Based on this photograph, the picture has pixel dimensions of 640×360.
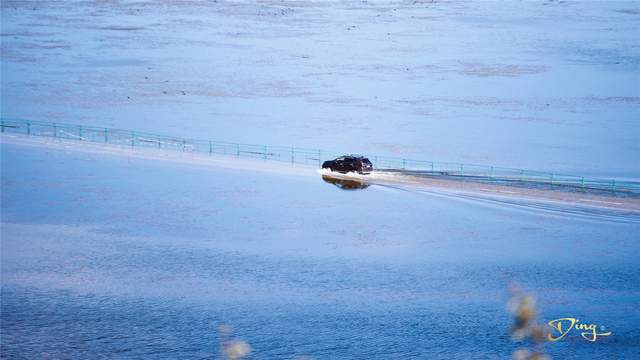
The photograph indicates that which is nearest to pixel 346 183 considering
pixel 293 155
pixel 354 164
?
pixel 354 164

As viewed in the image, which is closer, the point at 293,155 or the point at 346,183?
the point at 346,183

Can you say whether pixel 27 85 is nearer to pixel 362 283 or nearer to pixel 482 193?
pixel 482 193

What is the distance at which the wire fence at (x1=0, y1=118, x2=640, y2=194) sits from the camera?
3950 centimetres

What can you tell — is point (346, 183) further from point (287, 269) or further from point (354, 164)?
point (287, 269)

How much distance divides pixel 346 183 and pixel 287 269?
13315mm

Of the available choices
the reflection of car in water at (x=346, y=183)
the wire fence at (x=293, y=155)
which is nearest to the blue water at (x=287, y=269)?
the reflection of car in water at (x=346, y=183)

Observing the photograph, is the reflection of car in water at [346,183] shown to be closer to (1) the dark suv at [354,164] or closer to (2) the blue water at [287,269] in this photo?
(1) the dark suv at [354,164]

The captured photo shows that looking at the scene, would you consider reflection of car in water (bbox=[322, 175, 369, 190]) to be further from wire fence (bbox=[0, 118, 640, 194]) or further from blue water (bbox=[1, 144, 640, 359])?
wire fence (bbox=[0, 118, 640, 194])

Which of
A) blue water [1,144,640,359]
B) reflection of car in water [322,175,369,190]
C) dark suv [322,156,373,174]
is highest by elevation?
dark suv [322,156,373,174]

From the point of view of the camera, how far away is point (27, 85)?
64.4 metres

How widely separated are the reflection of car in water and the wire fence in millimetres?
2676

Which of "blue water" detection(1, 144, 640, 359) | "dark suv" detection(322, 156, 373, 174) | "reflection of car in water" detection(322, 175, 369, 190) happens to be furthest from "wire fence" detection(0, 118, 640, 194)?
"blue water" detection(1, 144, 640, 359)

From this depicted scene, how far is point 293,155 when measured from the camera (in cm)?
4644

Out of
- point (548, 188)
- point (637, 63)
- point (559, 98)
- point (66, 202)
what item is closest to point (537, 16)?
point (637, 63)
